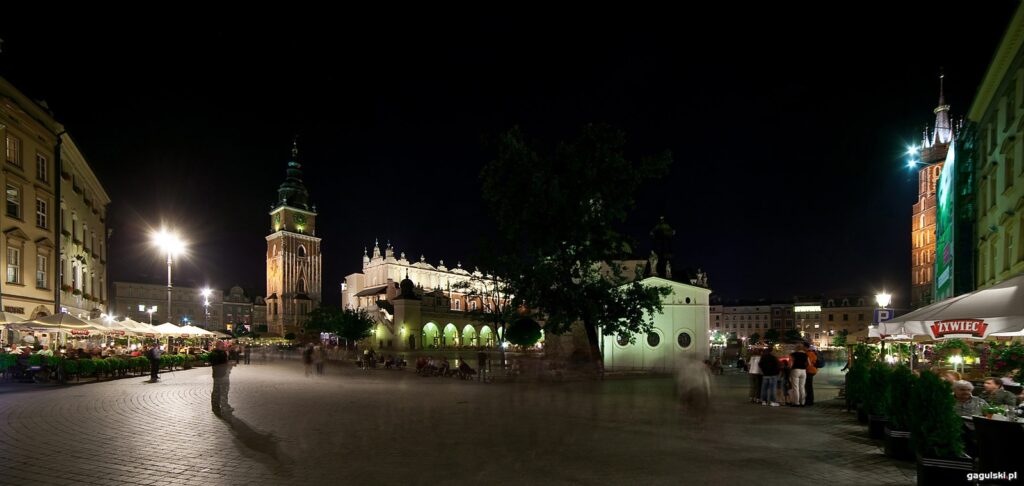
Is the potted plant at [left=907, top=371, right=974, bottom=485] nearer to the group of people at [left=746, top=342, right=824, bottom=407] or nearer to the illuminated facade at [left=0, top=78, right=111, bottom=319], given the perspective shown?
the group of people at [left=746, top=342, right=824, bottom=407]

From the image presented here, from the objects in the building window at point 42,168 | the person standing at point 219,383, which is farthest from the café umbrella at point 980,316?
the building window at point 42,168

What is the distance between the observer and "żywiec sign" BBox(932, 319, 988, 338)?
9797 millimetres

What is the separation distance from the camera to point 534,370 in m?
28.5

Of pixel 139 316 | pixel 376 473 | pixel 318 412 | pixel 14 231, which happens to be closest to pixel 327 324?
pixel 139 316

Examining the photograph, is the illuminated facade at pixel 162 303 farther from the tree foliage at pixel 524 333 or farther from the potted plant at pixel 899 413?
the potted plant at pixel 899 413

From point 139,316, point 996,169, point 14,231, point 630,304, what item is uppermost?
point 996,169

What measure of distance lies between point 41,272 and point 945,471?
36687mm

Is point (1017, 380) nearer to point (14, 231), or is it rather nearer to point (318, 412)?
point (318, 412)

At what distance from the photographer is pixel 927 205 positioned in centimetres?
9375

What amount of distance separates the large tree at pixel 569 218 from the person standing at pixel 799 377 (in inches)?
431

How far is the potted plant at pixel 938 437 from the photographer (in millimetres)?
6996

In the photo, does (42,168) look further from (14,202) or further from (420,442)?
(420,442)

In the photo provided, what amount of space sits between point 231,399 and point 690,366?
13.1 m

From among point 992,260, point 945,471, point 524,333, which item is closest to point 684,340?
point 524,333
